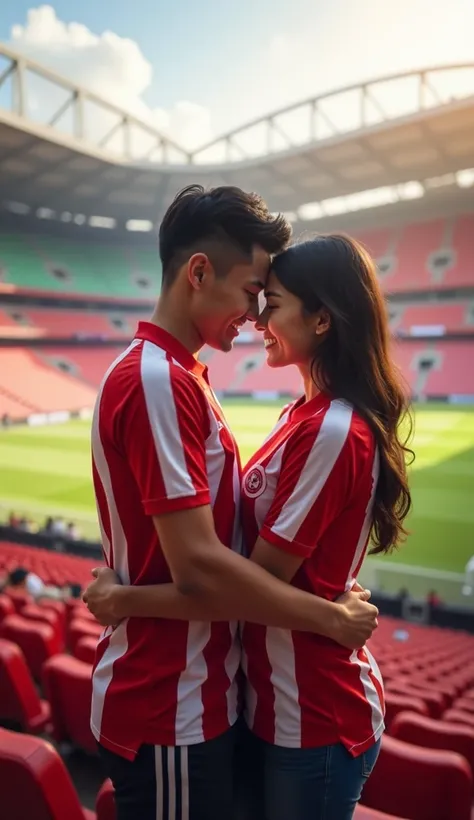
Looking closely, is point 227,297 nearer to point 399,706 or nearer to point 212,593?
point 212,593

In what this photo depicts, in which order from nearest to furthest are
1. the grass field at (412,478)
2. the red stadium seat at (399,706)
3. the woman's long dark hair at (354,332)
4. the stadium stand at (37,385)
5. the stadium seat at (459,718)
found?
the woman's long dark hair at (354,332)
the red stadium seat at (399,706)
the stadium seat at (459,718)
the grass field at (412,478)
the stadium stand at (37,385)

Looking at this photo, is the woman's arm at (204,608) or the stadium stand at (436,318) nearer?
the woman's arm at (204,608)

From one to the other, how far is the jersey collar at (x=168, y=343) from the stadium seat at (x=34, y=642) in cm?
230

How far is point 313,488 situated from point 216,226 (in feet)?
1.90

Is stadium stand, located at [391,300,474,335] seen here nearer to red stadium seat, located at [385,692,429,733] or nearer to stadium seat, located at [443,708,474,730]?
stadium seat, located at [443,708,474,730]

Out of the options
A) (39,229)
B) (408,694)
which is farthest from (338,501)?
(39,229)

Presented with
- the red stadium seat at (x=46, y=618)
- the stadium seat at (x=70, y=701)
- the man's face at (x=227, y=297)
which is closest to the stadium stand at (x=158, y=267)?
the red stadium seat at (x=46, y=618)

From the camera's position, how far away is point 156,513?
116cm

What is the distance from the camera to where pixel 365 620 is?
4.27 feet

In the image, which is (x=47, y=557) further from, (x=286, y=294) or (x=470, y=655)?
(x=286, y=294)

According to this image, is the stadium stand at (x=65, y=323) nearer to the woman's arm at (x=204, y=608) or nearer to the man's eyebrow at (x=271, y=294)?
the man's eyebrow at (x=271, y=294)

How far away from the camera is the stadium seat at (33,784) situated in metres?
1.24

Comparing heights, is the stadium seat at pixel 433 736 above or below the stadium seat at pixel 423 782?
below

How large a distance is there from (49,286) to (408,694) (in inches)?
1219
